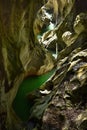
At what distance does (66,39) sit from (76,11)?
2509 mm

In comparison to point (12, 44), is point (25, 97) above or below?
below

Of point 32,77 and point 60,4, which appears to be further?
point 60,4

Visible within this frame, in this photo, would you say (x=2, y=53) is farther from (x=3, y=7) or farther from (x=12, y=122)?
(x=12, y=122)

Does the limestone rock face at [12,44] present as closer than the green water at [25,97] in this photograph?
Yes

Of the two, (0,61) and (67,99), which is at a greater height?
(0,61)

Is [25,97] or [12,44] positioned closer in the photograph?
[12,44]

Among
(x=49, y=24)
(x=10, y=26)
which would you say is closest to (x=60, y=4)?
(x=49, y=24)

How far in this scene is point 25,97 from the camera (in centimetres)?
1417

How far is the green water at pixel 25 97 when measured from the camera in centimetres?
1283

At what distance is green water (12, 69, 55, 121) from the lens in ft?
42.1

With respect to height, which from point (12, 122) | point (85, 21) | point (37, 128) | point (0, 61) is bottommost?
point (37, 128)

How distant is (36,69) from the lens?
714 inches

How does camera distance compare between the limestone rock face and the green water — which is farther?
the green water

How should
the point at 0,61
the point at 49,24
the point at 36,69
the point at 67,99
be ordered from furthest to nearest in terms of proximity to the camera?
the point at 49,24, the point at 36,69, the point at 67,99, the point at 0,61
